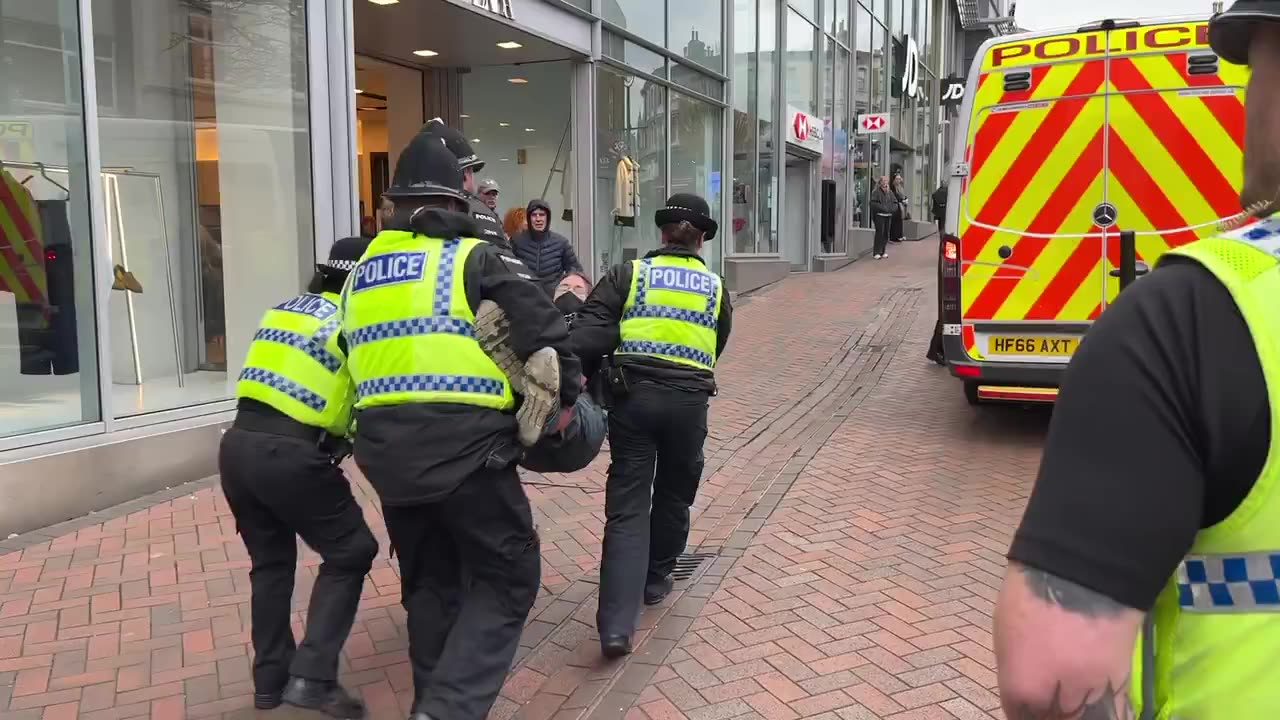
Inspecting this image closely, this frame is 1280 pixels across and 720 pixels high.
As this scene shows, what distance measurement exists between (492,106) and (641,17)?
227 cm

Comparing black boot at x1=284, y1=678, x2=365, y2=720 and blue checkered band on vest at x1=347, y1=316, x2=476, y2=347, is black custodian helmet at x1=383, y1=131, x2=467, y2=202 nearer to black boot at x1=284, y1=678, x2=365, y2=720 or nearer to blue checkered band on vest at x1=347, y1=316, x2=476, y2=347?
blue checkered band on vest at x1=347, y1=316, x2=476, y2=347

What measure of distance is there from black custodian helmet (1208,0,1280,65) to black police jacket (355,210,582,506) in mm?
2015

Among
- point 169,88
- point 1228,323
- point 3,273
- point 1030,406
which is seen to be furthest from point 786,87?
point 1228,323

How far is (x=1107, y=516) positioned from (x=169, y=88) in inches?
325

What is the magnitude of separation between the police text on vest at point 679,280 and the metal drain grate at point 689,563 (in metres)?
1.40

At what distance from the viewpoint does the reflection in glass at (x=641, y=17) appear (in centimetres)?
1233

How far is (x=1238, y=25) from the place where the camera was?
44.8 inches

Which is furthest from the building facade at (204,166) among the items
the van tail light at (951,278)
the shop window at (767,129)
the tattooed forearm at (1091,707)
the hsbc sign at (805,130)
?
the hsbc sign at (805,130)

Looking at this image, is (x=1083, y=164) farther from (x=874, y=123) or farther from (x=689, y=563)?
(x=874, y=123)

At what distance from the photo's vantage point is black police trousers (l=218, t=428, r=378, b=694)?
→ 3275 mm

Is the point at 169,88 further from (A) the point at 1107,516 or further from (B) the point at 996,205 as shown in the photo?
(A) the point at 1107,516

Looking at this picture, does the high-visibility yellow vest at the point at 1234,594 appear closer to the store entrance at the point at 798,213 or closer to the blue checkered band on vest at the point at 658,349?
the blue checkered band on vest at the point at 658,349

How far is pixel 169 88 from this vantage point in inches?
310

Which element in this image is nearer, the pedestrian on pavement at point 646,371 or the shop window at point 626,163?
the pedestrian on pavement at point 646,371
